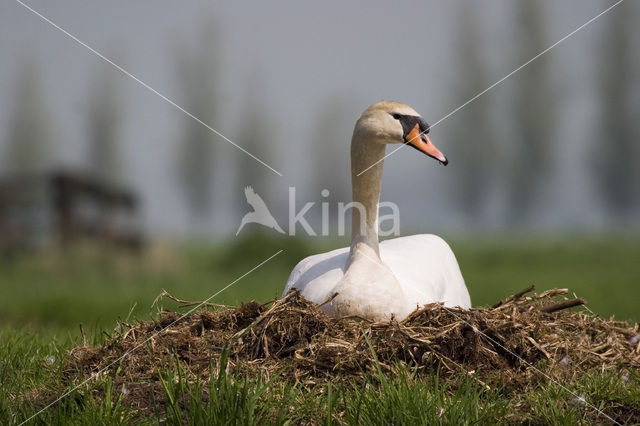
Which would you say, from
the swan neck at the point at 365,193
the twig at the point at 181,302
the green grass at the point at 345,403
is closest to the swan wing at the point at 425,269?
the swan neck at the point at 365,193

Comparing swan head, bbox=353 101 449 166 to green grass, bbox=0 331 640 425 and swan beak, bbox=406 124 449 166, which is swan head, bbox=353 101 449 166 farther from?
green grass, bbox=0 331 640 425

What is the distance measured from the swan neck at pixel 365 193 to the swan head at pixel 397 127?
0.30ft

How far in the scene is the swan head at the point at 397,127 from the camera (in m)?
4.91

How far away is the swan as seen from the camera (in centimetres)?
462

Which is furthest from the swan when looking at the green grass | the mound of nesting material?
the green grass

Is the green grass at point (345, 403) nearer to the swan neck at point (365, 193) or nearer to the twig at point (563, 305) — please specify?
the twig at point (563, 305)

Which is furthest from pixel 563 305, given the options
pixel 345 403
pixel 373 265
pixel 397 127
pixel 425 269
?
pixel 345 403

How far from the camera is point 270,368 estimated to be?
4012mm

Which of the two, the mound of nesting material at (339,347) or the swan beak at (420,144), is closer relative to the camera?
the mound of nesting material at (339,347)

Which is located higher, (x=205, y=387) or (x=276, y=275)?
(x=205, y=387)

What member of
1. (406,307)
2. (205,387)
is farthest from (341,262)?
(205,387)

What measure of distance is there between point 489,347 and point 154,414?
85.0 inches

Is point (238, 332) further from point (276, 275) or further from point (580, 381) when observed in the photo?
point (276, 275)

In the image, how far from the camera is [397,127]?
491 cm
